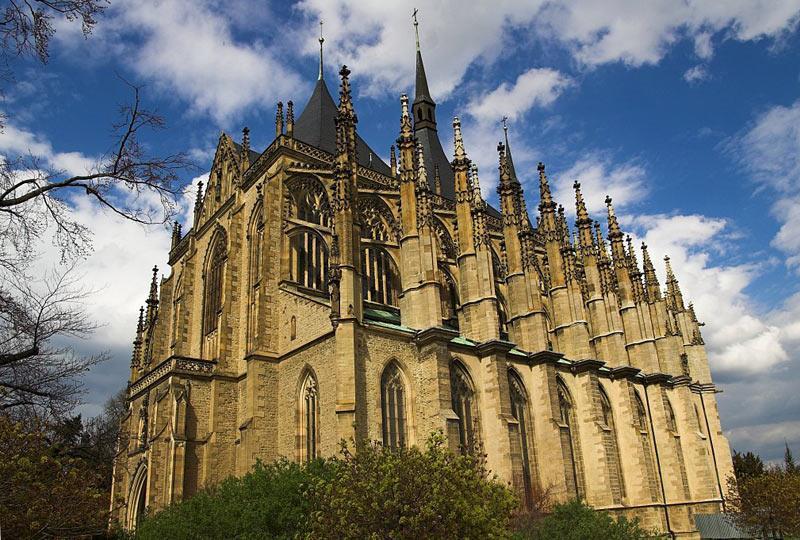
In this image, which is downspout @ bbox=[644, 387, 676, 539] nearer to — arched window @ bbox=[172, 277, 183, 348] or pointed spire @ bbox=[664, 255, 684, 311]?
pointed spire @ bbox=[664, 255, 684, 311]

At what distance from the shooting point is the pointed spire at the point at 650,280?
40.3 m

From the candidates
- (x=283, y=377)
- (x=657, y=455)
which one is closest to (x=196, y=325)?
(x=283, y=377)

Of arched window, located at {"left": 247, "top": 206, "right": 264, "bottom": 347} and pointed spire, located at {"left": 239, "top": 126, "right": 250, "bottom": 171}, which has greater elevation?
pointed spire, located at {"left": 239, "top": 126, "right": 250, "bottom": 171}

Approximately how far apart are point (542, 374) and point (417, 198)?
9.16 metres

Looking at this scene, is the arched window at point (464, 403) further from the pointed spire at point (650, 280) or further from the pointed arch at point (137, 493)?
the pointed spire at point (650, 280)

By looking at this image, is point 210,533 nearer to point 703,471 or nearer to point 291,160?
point 291,160

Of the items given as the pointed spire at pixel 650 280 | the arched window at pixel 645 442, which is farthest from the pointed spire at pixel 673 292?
the arched window at pixel 645 442

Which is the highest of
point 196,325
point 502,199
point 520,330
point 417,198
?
point 502,199

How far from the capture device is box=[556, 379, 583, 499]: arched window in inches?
987

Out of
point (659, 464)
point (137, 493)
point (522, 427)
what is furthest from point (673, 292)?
point (137, 493)

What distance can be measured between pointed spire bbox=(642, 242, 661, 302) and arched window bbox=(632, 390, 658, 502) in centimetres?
819

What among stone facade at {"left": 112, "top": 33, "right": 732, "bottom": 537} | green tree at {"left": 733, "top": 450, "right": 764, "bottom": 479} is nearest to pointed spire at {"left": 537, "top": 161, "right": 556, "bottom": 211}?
stone facade at {"left": 112, "top": 33, "right": 732, "bottom": 537}

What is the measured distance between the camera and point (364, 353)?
2119cm

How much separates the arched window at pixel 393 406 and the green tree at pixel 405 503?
8744 millimetres
